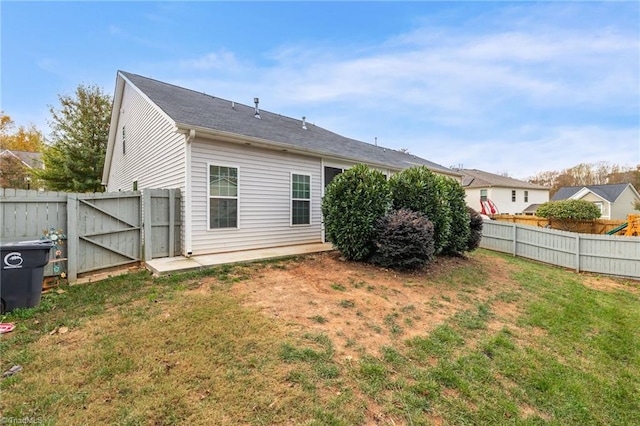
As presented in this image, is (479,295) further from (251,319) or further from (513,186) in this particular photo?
(513,186)

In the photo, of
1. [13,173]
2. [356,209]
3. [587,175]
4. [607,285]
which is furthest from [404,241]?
[587,175]

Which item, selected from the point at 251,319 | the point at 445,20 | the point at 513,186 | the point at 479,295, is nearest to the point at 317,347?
the point at 251,319

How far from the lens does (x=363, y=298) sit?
446 centimetres

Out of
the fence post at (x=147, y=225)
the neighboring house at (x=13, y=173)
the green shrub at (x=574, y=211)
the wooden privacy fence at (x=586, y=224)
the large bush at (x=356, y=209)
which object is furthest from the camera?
the neighboring house at (x=13, y=173)

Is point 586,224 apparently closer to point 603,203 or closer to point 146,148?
point 146,148

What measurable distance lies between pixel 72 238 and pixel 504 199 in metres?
29.9

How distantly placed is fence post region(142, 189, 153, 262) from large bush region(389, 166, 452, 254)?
18.6 feet

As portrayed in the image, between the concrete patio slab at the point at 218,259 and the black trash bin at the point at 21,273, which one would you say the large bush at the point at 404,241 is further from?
the black trash bin at the point at 21,273

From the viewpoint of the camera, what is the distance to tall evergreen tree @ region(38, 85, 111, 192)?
1590 cm

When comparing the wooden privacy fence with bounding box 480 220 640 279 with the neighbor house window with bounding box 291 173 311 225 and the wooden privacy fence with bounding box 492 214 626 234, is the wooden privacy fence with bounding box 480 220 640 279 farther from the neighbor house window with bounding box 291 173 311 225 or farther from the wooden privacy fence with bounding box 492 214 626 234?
the neighbor house window with bounding box 291 173 311 225

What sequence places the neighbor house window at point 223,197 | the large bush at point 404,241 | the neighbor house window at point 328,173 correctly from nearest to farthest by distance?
the large bush at point 404,241
the neighbor house window at point 223,197
the neighbor house window at point 328,173

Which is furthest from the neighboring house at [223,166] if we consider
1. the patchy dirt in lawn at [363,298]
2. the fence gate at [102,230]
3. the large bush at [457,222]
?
the large bush at [457,222]

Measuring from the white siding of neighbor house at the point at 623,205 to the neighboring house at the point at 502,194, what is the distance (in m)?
5.43

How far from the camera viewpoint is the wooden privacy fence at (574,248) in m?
7.97
